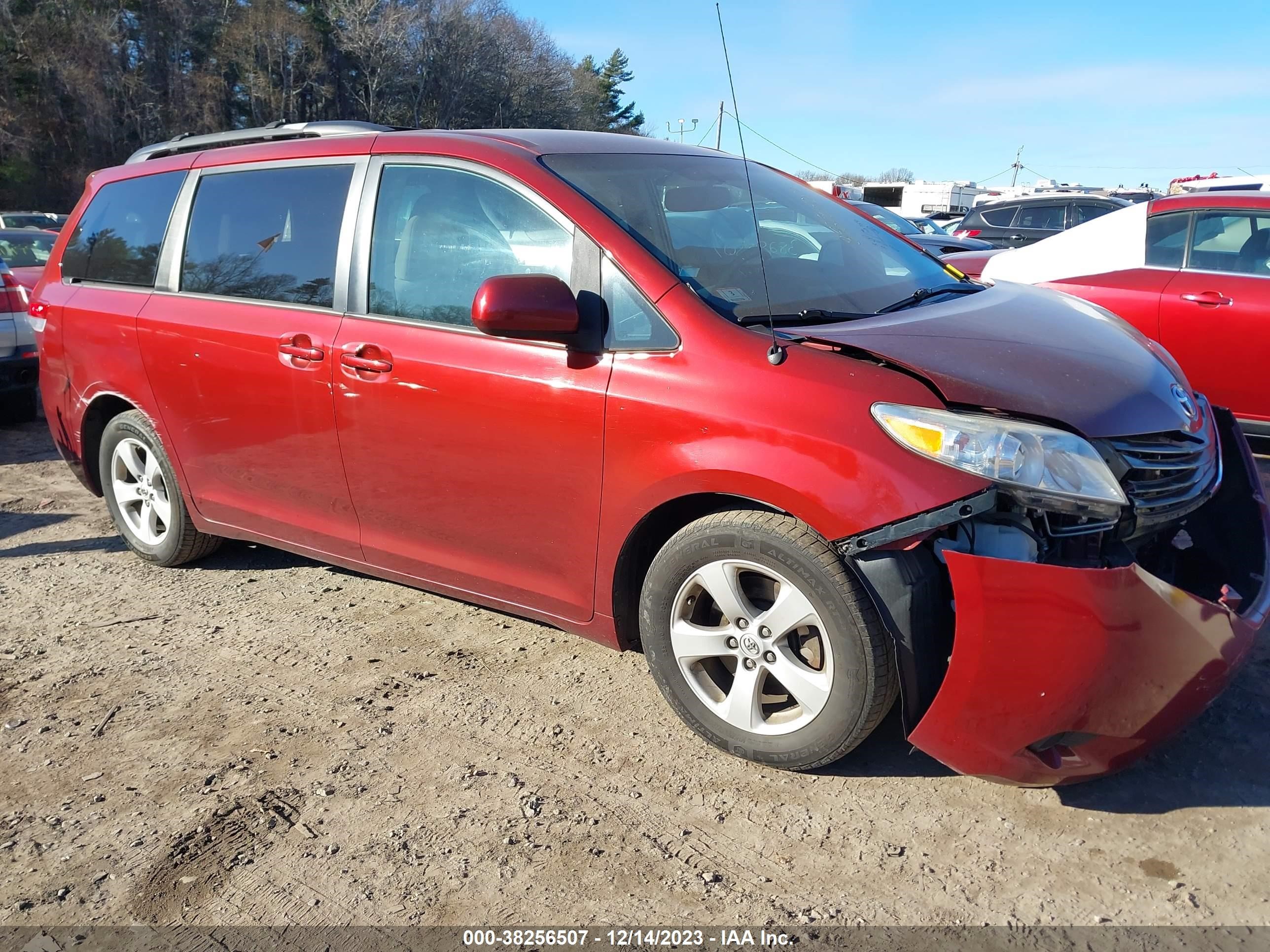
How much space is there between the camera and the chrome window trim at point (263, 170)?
11.6 feet

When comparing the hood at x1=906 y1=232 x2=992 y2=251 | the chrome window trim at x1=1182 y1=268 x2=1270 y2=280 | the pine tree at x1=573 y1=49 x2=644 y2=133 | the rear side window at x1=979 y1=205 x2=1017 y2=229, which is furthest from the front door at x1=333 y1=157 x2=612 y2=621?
the pine tree at x1=573 y1=49 x2=644 y2=133

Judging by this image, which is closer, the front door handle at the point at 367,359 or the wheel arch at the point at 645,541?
the wheel arch at the point at 645,541

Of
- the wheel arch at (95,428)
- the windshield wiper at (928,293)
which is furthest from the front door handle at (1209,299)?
the wheel arch at (95,428)

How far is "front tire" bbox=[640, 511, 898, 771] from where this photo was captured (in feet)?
8.24

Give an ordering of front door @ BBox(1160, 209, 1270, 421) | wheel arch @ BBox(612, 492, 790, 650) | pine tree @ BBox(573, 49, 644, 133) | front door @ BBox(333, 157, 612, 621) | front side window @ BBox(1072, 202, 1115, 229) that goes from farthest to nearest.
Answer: pine tree @ BBox(573, 49, 644, 133), front side window @ BBox(1072, 202, 1115, 229), front door @ BBox(1160, 209, 1270, 421), front door @ BBox(333, 157, 612, 621), wheel arch @ BBox(612, 492, 790, 650)

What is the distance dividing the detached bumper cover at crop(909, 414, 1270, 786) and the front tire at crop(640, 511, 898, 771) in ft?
0.68

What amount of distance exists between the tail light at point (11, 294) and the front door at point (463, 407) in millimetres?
5643

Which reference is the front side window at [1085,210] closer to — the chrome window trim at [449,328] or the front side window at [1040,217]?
the front side window at [1040,217]

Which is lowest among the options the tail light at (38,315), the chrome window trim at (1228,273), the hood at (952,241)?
the tail light at (38,315)

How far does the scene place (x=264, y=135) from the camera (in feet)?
13.6

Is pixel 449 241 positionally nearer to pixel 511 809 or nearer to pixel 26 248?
pixel 511 809

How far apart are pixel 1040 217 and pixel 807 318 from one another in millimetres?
13917

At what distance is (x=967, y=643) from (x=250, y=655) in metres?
2.64

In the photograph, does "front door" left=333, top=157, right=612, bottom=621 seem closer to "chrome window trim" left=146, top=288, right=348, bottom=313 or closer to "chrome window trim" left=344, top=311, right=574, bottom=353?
"chrome window trim" left=344, top=311, right=574, bottom=353
